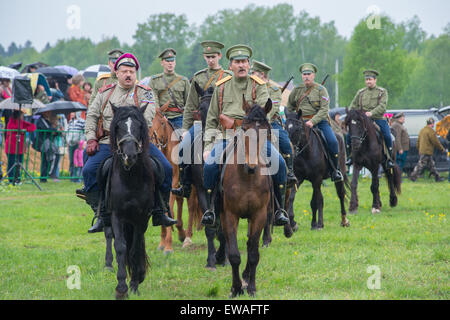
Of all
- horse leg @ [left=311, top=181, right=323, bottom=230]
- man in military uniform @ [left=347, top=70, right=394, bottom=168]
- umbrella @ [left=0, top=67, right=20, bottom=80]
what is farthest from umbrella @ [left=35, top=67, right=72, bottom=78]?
horse leg @ [left=311, top=181, right=323, bottom=230]

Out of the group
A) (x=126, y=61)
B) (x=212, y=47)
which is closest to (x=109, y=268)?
Answer: (x=126, y=61)

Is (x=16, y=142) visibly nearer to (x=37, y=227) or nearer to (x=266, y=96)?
(x=37, y=227)

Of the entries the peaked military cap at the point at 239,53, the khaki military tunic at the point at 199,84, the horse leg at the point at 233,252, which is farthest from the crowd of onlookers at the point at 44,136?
the horse leg at the point at 233,252

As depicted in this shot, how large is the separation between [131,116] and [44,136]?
14837mm

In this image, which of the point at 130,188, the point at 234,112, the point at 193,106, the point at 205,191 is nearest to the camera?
the point at 130,188

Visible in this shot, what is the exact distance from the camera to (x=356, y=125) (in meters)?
15.5

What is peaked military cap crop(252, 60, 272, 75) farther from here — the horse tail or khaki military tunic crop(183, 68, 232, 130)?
the horse tail

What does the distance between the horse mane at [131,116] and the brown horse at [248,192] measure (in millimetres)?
1055

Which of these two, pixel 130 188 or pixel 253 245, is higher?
pixel 130 188

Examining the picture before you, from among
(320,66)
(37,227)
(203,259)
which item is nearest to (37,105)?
(37,227)

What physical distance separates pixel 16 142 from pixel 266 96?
13.3 m

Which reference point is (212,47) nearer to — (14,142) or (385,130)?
(385,130)

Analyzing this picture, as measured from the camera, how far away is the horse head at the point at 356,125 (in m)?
15.4

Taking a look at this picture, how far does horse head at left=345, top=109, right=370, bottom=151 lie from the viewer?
1538cm
